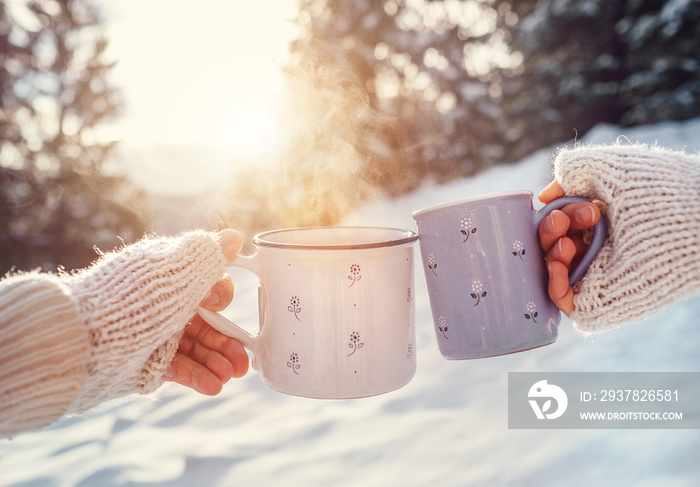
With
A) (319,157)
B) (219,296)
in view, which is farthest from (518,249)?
(319,157)

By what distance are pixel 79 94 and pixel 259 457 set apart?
4502mm

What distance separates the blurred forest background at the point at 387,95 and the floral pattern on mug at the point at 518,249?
2.49 metres

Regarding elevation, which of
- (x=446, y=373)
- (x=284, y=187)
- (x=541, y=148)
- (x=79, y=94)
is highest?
(x=79, y=94)

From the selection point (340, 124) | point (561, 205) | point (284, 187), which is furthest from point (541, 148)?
point (561, 205)

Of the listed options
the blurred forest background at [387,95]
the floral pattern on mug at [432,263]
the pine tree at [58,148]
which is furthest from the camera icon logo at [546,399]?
the pine tree at [58,148]

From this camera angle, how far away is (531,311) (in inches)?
32.5

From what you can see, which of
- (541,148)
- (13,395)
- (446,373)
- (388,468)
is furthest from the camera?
(541,148)

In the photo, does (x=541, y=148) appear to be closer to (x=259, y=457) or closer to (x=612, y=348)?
(x=612, y=348)

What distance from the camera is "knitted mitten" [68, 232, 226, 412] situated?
724 mm

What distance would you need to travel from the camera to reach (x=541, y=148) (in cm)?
477

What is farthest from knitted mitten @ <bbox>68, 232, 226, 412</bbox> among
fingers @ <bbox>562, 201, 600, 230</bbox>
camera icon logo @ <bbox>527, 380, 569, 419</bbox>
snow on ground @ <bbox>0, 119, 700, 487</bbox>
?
camera icon logo @ <bbox>527, 380, 569, 419</bbox>

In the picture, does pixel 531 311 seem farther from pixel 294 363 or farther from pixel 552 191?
pixel 294 363

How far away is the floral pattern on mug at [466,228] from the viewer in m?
0.80

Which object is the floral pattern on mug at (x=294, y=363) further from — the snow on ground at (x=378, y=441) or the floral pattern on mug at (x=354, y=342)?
the snow on ground at (x=378, y=441)
